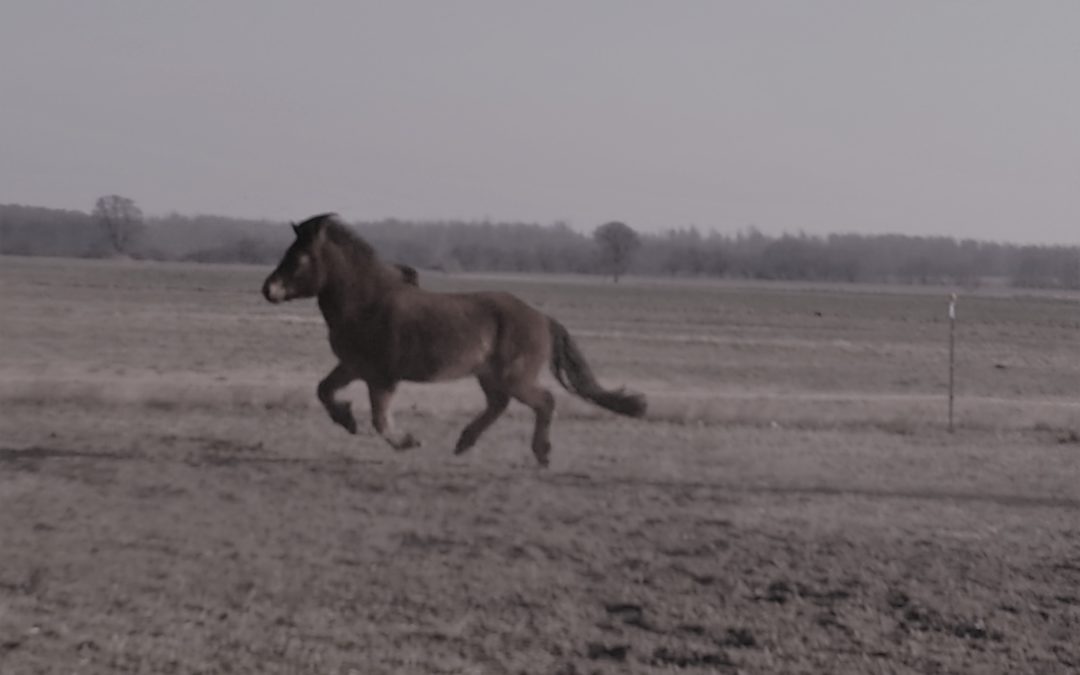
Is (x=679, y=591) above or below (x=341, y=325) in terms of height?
below

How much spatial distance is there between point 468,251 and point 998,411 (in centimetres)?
840

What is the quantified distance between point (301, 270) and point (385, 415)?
57.1 inches

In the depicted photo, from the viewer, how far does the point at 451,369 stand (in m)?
11.6

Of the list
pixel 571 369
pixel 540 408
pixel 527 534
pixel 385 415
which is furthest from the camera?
pixel 571 369

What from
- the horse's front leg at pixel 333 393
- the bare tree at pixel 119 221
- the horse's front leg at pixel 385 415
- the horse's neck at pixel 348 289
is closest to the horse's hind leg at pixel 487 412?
the horse's front leg at pixel 385 415

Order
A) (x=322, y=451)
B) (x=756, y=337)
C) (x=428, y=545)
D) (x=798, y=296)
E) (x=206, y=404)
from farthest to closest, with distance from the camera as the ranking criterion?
(x=798, y=296)
(x=756, y=337)
(x=206, y=404)
(x=322, y=451)
(x=428, y=545)

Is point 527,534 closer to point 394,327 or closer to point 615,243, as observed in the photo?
point 394,327

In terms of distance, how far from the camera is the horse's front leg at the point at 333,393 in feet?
38.5

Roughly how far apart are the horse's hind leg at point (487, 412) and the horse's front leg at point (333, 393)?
1.12 meters

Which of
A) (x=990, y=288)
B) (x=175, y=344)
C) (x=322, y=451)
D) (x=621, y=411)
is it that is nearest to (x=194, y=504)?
(x=322, y=451)

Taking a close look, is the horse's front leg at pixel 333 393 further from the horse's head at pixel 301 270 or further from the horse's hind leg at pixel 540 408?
the horse's hind leg at pixel 540 408

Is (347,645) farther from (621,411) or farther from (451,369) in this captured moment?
(621,411)

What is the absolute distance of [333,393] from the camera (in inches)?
469

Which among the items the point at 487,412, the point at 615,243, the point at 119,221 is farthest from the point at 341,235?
the point at 615,243
